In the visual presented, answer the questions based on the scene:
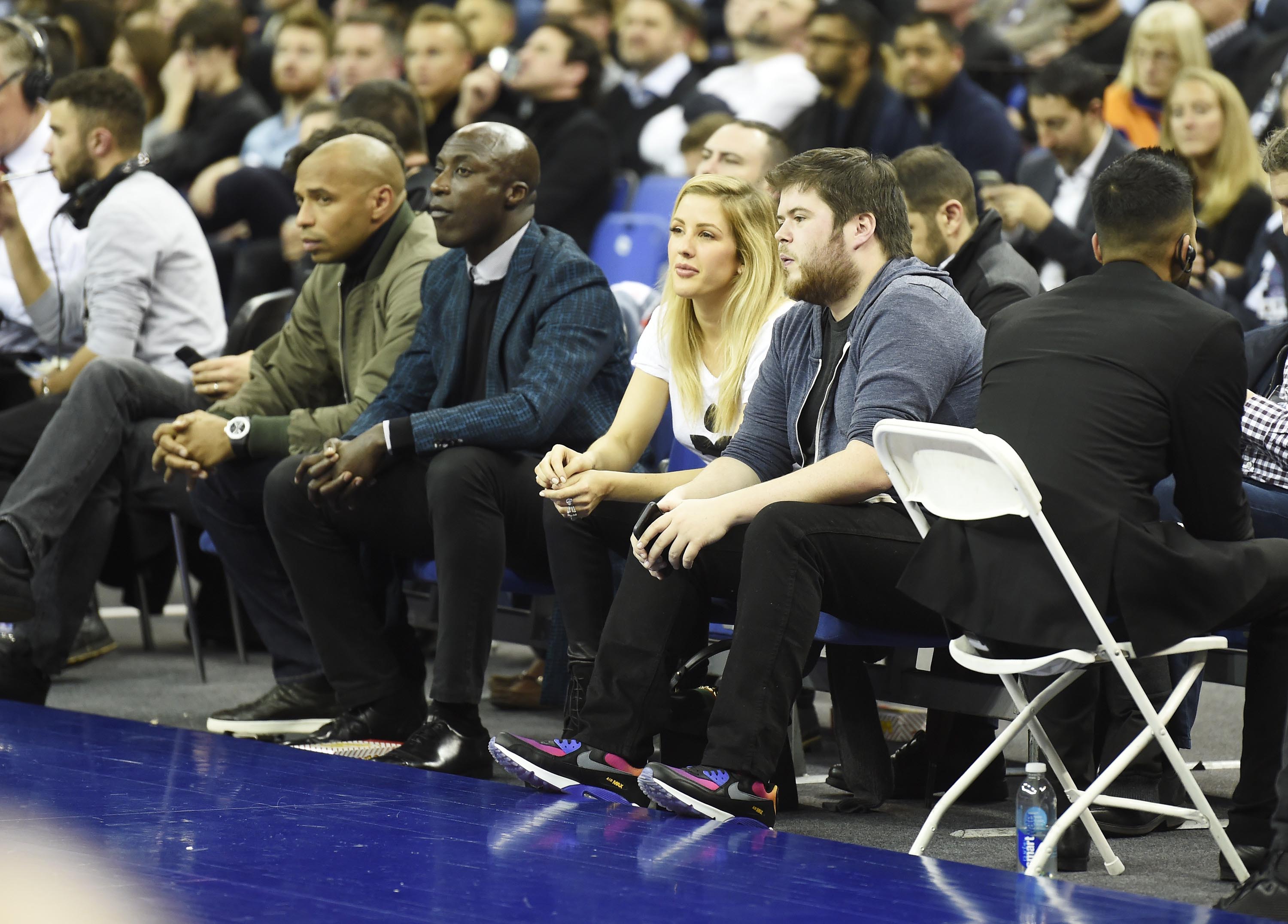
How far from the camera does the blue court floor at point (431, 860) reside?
99.5 inches

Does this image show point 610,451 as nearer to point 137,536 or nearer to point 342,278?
point 342,278

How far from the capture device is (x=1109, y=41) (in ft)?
24.4

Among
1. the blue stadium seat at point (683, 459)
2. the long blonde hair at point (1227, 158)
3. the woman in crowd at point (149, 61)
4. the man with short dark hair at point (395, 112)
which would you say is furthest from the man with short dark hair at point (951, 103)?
the woman in crowd at point (149, 61)

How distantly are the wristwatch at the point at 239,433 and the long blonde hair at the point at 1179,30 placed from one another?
3837mm

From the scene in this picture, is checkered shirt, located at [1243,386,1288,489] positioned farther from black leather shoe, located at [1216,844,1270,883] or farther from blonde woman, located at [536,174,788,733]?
blonde woman, located at [536,174,788,733]

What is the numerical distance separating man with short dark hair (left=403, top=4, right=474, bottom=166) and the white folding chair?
16.0 feet

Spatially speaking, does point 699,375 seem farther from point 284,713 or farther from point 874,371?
point 284,713

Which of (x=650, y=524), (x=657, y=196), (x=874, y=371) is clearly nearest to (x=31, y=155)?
(x=657, y=196)

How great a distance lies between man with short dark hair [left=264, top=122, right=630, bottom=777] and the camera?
3.81 metres

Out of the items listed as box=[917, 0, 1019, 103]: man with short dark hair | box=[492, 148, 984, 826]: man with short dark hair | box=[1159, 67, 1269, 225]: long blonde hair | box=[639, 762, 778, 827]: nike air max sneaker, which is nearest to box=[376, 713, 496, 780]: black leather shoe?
box=[492, 148, 984, 826]: man with short dark hair

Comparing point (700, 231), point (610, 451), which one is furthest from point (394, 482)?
point (700, 231)

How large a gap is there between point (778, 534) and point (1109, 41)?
16.9 feet

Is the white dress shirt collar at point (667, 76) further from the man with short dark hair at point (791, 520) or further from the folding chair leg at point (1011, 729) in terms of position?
the folding chair leg at point (1011, 729)

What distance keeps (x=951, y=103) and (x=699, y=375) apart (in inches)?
122
